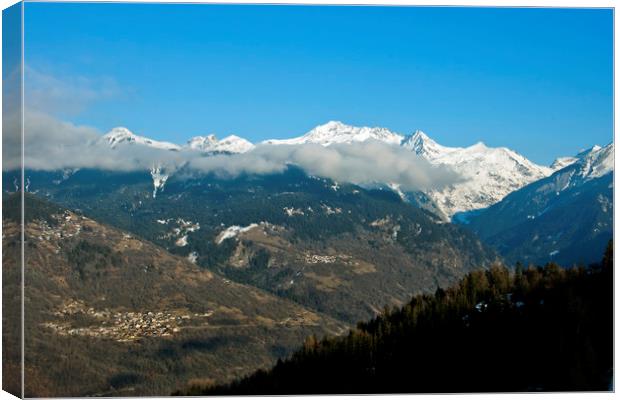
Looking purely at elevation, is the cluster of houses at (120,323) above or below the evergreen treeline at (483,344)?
above

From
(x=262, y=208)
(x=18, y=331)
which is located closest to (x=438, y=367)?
(x=18, y=331)

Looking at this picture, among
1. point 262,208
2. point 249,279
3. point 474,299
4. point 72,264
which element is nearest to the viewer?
point 474,299

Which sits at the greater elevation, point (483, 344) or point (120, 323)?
point (120, 323)

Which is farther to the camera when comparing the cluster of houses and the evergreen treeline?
the cluster of houses

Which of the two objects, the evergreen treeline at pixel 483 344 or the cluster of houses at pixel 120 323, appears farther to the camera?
the cluster of houses at pixel 120 323

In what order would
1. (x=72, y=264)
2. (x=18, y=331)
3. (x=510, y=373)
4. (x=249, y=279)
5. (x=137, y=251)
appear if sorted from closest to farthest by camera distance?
(x=18, y=331) → (x=510, y=373) → (x=72, y=264) → (x=137, y=251) → (x=249, y=279)

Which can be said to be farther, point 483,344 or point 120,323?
point 120,323

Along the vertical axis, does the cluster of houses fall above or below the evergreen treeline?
above

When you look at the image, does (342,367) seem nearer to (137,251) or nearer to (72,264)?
A: (72,264)
